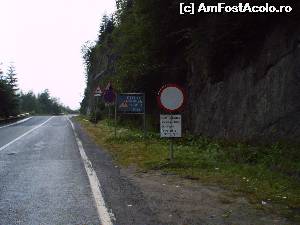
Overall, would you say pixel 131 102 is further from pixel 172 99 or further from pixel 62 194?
pixel 62 194

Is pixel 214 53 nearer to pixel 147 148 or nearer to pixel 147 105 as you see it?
pixel 147 148

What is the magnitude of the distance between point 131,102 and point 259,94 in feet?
31.1

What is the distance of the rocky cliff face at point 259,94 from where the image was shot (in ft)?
41.9

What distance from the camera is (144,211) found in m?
7.27

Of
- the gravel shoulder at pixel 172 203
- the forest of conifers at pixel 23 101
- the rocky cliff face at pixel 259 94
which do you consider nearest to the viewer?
the gravel shoulder at pixel 172 203

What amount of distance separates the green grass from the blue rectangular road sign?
624cm

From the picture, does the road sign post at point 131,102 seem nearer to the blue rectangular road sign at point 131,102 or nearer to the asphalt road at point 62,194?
the blue rectangular road sign at point 131,102

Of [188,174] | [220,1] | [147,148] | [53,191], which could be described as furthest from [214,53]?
[53,191]

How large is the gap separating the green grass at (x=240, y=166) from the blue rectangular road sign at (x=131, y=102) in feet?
20.5

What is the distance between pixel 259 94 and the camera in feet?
47.8

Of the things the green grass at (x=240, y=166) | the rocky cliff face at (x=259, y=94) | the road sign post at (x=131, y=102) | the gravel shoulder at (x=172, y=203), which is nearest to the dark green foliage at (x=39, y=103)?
the road sign post at (x=131, y=102)

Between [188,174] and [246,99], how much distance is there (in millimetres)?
5481

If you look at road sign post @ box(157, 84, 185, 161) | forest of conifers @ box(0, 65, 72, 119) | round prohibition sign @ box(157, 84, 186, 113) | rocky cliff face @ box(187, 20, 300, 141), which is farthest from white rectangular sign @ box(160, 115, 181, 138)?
forest of conifers @ box(0, 65, 72, 119)

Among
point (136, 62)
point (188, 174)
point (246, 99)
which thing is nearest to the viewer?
point (188, 174)
